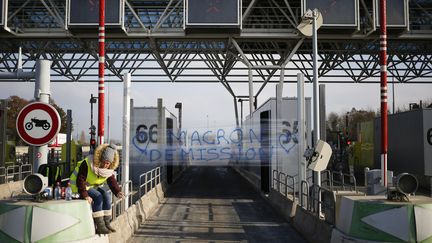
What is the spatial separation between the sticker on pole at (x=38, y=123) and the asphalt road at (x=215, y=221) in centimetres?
449

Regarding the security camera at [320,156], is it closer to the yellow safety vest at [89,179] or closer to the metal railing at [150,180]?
the metal railing at [150,180]

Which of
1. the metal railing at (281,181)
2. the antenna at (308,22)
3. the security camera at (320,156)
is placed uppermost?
the antenna at (308,22)

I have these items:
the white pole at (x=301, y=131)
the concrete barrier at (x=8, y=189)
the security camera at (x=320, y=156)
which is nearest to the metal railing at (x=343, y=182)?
the security camera at (x=320, y=156)

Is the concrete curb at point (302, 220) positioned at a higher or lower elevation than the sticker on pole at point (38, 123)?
lower

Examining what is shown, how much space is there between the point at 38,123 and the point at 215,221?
767 centimetres

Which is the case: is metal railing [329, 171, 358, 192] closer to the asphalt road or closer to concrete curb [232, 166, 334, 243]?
concrete curb [232, 166, 334, 243]

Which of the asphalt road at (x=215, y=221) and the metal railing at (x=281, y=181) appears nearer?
the asphalt road at (x=215, y=221)

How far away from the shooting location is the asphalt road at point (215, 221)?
A: 439 inches

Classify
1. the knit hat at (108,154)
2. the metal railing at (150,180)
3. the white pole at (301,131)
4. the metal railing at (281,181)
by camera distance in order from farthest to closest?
the metal railing at (281,181) < the metal railing at (150,180) < the white pole at (301,131) < the knit hat at (108,154)

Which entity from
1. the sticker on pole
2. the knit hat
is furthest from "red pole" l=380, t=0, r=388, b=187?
the sticker on pole

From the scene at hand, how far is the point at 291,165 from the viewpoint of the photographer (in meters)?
18.2

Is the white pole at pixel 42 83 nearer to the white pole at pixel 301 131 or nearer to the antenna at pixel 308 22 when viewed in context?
the antenna at pixel 308 22

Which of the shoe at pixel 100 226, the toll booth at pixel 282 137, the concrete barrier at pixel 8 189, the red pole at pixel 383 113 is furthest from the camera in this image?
the concrete barrier at pixel 8 189

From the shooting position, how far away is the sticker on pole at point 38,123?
693 cm
